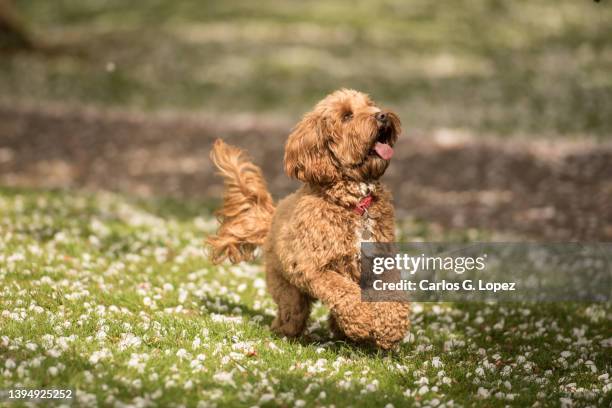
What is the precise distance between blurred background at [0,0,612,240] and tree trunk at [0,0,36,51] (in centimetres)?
8

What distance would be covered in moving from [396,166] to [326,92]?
763cm

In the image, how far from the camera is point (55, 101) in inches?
988

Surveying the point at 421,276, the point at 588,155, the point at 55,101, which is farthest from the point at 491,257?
the point at 55,101

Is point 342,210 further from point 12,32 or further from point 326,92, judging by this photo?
point 12,32

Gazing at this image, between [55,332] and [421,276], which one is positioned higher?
[421,276]

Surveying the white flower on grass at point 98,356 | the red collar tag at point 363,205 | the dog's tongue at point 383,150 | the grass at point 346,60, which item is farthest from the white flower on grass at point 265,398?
the grass at point 346,60

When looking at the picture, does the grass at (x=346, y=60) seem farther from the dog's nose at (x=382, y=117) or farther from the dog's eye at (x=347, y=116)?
the dog's nose at (x=382, y=117)

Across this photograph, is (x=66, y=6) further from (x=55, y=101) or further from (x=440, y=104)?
(x=440, y=104)

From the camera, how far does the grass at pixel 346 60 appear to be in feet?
80.6

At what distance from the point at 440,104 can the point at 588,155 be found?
24.0ft

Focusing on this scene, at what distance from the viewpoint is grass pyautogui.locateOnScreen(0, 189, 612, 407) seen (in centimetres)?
609

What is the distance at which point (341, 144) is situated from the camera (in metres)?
6.87

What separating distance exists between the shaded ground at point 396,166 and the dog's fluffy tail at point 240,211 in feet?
22.5

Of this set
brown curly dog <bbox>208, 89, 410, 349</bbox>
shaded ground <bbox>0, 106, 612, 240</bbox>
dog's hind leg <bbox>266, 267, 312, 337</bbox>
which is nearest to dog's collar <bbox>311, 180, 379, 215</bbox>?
brown curly dog <bbox>208, 89, 410, 349</bbox>
